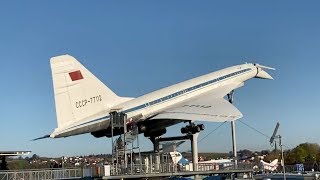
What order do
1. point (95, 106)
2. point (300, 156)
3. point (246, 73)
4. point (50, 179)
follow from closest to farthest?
point (50, 179) < point (95, 106) < point (246, 73) < point (300, 156)

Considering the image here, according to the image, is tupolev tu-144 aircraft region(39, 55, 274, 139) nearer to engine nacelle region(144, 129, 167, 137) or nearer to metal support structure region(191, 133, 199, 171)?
engine nacelle region(144, 129, 167, 137)

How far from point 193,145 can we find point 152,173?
7.89m

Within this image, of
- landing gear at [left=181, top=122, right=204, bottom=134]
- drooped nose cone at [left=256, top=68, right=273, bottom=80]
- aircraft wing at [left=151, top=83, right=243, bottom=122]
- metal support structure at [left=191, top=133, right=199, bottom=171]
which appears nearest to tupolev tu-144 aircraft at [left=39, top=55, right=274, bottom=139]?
aircraft wing at [left=151, top=83, right=243, bottom=122]

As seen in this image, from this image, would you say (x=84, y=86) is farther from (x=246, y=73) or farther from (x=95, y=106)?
(x=246, y=73)

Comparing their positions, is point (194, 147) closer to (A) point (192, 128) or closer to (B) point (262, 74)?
(A) point (192, 128)

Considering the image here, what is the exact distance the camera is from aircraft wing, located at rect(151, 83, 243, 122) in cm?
4669

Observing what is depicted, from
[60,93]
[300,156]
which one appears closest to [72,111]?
[60,93]

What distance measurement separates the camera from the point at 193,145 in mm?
51000

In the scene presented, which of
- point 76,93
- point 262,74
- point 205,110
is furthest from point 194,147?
point 262,74

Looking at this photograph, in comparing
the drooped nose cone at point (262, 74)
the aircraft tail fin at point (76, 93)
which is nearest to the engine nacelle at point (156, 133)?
the aircraft tail fin at point (76, 93)

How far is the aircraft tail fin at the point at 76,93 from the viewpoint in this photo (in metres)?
41.3

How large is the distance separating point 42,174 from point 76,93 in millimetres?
7529

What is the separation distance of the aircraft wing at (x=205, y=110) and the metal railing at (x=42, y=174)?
30.3 ft

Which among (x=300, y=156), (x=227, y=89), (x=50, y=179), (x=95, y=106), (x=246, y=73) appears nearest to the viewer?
(x=50, y=179)
